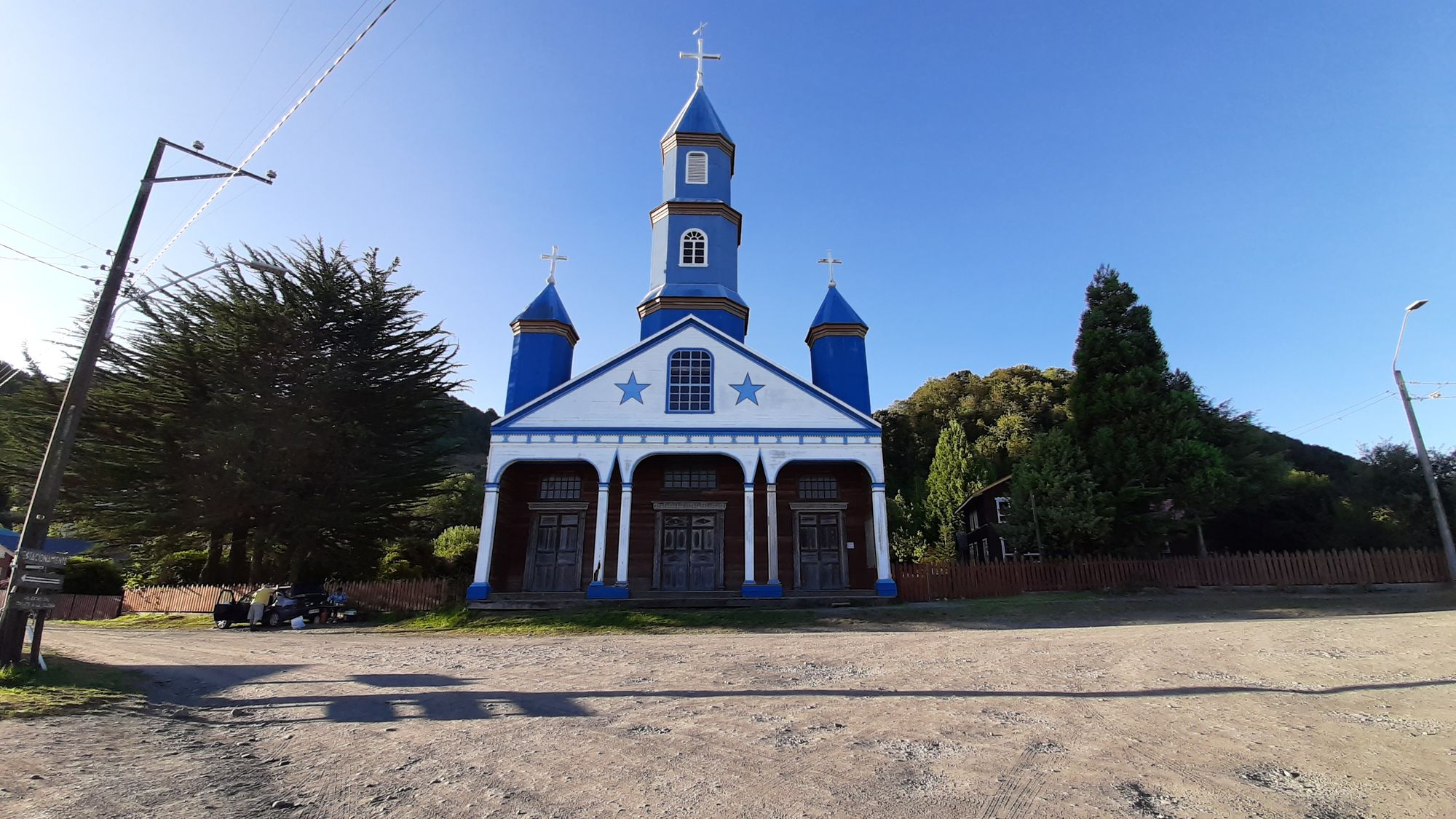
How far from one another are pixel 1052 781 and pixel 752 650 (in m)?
6.33

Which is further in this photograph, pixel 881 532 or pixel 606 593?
pixel 881 532

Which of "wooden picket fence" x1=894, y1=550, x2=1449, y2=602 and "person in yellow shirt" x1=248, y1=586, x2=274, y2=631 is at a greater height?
"wooden picket fence" x1=894, y1=550, x2=1449, y2=602

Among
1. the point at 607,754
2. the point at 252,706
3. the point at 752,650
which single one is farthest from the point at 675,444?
the point at 607,754

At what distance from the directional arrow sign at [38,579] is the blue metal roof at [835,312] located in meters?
19.0

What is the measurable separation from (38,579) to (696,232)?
64.3 feet

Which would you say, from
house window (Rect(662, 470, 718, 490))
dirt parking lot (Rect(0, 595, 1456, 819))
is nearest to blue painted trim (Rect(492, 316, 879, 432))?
house window (Rect(662, 470, 718, 490))

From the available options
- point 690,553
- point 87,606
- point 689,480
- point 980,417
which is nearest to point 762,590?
→ point 690,553

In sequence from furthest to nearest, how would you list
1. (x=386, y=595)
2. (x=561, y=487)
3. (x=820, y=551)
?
(x=561, y=487) < (x=820, y=551) < (x=386, y=595)

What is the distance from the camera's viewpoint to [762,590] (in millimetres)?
18109

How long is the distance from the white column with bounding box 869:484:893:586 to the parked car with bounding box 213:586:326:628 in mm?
14997

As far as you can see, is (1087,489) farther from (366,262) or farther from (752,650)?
(366,262)

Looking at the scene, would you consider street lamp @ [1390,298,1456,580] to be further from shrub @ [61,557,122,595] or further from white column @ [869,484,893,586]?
shrub @ [61,557,122,595]

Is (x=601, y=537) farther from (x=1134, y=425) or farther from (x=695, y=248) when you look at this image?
(x=1134, y=425)

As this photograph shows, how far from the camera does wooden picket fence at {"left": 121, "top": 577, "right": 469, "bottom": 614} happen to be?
19078 millimetres
